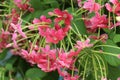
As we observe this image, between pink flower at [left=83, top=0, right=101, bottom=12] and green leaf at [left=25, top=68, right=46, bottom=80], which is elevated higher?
pink flower at [left=83, top=0, right=101, bottom=12]

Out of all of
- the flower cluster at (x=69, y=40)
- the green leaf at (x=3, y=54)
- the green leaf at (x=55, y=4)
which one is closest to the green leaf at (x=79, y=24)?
the flower cluster at (x=69, y=40)

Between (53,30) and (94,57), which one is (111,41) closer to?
(94,57)

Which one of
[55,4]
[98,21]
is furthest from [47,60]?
[55,4]

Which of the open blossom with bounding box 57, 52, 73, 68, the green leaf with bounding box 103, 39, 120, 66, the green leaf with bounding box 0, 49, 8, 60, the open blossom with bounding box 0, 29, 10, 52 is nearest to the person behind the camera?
the open blossom with bounding box 57, 52, 73, 68

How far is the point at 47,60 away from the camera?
970 millimetres

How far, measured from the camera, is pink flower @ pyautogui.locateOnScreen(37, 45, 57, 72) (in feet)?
3.14

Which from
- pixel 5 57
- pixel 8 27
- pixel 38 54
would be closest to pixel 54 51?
pixel 38 54

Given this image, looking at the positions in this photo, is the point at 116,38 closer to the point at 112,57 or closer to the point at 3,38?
the point at 112,57

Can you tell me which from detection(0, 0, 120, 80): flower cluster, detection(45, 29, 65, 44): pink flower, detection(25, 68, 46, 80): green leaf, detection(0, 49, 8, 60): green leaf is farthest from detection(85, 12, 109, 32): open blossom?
detection(0, 49, 8, 60): green leaf

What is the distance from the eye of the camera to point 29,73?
1.18 meters

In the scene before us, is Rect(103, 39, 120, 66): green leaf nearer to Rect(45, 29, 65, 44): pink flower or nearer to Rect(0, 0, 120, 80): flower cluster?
Rect(0, 0, 120, 80): flower cluster

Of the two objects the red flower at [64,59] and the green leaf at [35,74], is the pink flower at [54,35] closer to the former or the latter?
the red flower at [64,59]

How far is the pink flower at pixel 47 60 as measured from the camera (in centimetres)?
96

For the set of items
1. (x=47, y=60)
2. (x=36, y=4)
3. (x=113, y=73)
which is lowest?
(x=113, y=73)
